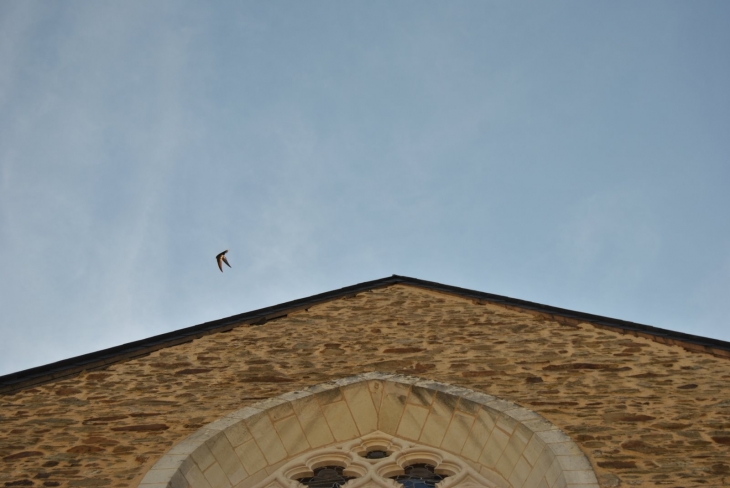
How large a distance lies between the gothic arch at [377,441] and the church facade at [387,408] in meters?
0.01

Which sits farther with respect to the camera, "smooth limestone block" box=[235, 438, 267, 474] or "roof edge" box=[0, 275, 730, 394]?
"roof edge" box=[0, 275, 730, 394]

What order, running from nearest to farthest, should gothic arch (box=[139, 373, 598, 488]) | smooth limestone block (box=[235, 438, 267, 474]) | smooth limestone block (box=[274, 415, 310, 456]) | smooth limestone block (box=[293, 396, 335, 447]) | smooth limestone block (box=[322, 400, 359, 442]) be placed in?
gothic arch (box=[139, 373, 598, 488]) → smooth limestone block (box=[235, 438, 267, 474]) → smooth limestone block (box=[274, 415, 310, 456]) → smooth limestone block (box=[293, 396, 335, 447]) → smooth limestone block (box=[322, 400, 359, 442])

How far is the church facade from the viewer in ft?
16.6

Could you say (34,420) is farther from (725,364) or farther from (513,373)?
(725,364)

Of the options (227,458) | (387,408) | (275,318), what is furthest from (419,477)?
(275,318)

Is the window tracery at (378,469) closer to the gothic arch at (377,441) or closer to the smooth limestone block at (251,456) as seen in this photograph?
the gothic arch at (377,441)

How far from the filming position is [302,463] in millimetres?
5816

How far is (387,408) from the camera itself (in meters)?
6.30

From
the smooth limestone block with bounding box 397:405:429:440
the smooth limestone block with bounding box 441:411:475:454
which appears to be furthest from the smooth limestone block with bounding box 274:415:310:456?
the smooth limestone block with bounding box 441:411:475:454

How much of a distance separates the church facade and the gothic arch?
12mm

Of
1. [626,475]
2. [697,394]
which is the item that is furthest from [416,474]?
[697,394]

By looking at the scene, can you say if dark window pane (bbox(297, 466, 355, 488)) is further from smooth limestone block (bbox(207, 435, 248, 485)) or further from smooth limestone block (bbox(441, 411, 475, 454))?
smooth limestone block (bbox(441, 411, 475, 454))

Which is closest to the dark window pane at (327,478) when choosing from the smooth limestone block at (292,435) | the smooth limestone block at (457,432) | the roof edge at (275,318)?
the smooth limestone block at (292,435)

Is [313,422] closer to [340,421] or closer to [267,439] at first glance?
[340,421]
